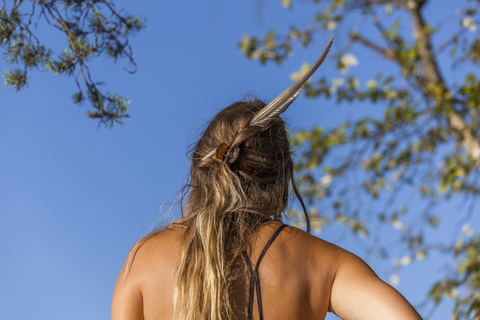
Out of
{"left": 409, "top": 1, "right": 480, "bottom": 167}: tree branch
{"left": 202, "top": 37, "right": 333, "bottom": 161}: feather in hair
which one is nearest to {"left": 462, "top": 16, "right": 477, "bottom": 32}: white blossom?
{"left": 409, "top": 1, "right": 480, "bottom": 167}: tree branch

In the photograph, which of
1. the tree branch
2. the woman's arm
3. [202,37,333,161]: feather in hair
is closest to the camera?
the woman's arm

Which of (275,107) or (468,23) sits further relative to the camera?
(468,23)

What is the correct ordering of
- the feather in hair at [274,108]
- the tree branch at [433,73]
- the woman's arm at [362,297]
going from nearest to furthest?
1. the woman's arm at [362,297]
2. the feather in hair at [274,108]
3. the tree branch at [433,73]

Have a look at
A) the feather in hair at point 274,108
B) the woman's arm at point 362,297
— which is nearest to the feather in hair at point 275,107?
the feather in hair at point 274,108

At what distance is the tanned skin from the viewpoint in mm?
1285

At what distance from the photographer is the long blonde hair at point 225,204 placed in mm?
1315

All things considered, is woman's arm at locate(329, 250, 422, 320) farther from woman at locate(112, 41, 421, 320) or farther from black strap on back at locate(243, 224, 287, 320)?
black strap on back at locate(243, 224, 287, 320)

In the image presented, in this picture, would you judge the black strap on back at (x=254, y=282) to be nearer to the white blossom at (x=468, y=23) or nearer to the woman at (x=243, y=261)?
the woman at (x=243, y=261)

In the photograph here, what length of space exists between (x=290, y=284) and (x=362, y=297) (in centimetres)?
23

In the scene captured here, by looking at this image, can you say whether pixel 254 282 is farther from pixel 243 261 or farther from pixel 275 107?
pixel 275 107

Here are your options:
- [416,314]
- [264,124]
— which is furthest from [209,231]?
[416,314]

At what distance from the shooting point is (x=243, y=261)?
53.9 inches

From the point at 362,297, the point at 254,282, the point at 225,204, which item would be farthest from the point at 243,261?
the point at 362,297

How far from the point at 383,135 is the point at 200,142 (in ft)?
7.48
